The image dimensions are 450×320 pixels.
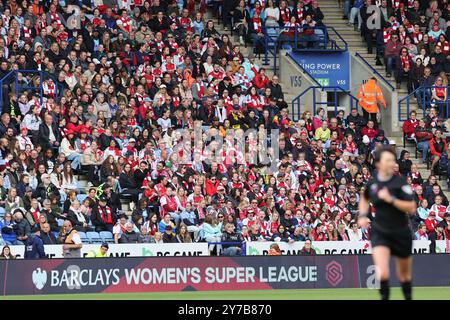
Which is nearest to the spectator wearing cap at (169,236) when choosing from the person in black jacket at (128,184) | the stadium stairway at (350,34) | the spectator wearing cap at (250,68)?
the person in black jacket at (128,184)

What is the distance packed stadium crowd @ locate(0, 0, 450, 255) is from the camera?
28953 mm

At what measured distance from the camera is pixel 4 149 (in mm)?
29203

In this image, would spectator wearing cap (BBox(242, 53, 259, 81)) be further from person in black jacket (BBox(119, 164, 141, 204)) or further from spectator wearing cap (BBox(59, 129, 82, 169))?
spectator wearing cap (BBox(59, 129, 82, 169))

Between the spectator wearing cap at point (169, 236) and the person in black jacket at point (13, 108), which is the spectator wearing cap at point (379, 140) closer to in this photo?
the spectator wearing cap at point (169, 236)

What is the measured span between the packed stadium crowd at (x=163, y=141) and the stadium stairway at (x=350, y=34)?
286cm

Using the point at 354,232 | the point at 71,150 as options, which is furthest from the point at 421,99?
the point at 71,150

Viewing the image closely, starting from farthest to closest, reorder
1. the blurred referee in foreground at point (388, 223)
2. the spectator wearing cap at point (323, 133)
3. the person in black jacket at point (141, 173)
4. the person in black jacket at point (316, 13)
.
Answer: the person in black jacket at point (316, 13) → the spectator wearing cap at point (323, 133) → the person in black jacket at point (141, 173) → the blurred referee in foreground at point (388, 223)

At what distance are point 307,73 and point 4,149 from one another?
38.0 ft

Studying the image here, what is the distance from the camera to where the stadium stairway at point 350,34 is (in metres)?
39.0

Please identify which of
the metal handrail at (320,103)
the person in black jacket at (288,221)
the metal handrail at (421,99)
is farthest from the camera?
the metal handrail at (421,99)

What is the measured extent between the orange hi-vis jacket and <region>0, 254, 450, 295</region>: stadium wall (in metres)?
10.1
